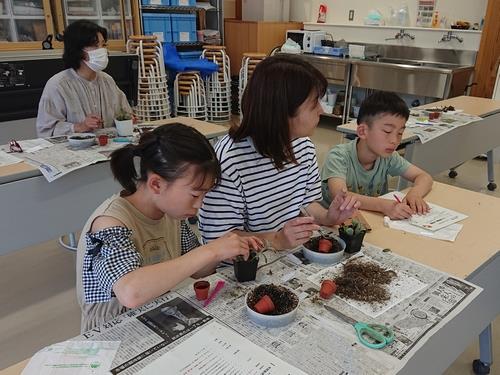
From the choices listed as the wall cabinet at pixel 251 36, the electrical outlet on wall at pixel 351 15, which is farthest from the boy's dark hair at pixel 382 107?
the wall cabinet at pixel 251 36

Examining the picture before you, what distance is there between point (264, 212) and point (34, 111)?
2640 millimetres

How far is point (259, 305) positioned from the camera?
3.01 feet

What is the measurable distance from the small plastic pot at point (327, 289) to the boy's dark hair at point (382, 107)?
979mm

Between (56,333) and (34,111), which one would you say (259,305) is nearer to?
(56,333)

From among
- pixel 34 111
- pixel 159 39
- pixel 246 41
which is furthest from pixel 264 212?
pixel 246 41

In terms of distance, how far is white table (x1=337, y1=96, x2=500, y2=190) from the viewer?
2.52m

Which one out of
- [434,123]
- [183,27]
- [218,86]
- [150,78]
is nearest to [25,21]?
[150,78]

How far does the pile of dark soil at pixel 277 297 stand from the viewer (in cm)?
92

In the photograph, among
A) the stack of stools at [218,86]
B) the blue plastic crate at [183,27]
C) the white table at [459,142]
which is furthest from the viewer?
the stack of stools at [218,86]

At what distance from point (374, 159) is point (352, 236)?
0.75 m

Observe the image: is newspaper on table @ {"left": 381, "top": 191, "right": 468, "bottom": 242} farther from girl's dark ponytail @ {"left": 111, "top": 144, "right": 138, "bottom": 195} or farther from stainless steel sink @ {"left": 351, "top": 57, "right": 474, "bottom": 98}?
stainless steel sink @ {"left": 351, "top": 57, "right": 474, "bottom": 98}

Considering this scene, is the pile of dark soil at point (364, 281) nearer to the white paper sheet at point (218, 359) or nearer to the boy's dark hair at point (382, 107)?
the white paper sheet at point (218, 359)

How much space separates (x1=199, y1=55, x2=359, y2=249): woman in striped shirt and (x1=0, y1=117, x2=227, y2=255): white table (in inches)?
31.7

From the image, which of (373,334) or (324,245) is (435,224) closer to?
(324,245)
